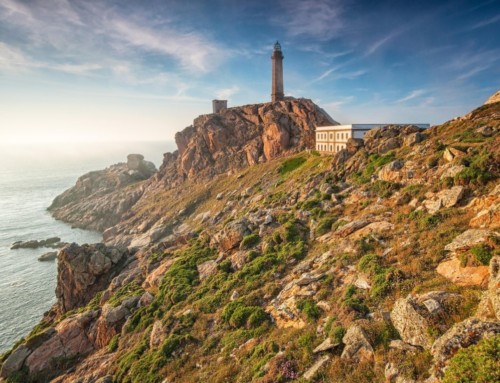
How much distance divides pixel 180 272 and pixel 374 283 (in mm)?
22534

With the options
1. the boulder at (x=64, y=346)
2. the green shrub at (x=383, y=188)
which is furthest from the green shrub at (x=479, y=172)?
the boulder at (x=64, y=346)

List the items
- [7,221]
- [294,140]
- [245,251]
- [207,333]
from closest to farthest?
[207,333], [245,251], [294,140], [7,221]

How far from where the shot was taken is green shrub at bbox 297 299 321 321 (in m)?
16.3

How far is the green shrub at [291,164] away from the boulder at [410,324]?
4967 cm

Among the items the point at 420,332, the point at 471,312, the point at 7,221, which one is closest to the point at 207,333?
the point at 420,332

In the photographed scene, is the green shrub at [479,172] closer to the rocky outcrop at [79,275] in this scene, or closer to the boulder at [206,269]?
the boulder at [206,269]

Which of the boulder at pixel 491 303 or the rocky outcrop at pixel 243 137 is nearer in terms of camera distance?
the boulder at pixel 491 303

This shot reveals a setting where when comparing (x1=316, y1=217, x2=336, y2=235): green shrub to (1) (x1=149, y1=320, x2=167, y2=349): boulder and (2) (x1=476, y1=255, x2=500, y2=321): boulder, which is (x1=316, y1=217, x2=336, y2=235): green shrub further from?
(2) (x1=476, y1=255, x2=500, y2=321): boulder

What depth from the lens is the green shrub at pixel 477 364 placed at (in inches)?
275

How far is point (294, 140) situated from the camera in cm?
7438

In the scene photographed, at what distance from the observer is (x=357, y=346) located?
12078mm

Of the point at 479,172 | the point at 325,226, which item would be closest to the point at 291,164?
the point at 325,226

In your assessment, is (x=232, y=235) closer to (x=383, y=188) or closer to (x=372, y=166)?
(x=383, y=188)

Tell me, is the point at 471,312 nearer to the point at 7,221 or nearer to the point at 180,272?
the point at 180,272
